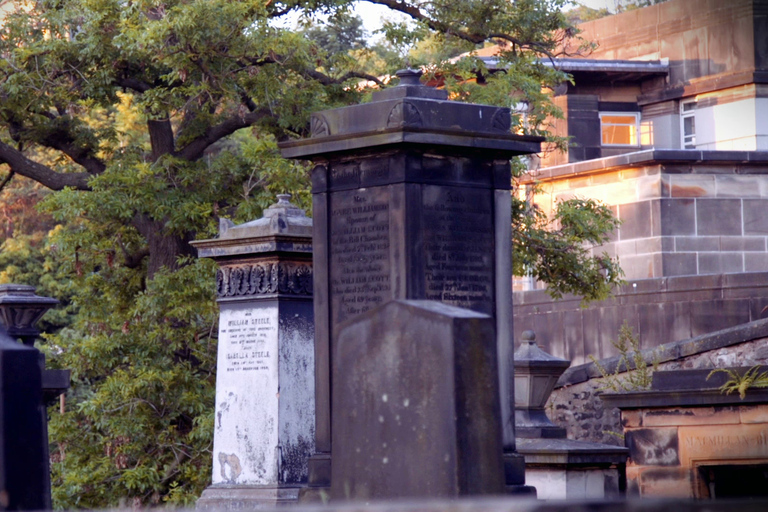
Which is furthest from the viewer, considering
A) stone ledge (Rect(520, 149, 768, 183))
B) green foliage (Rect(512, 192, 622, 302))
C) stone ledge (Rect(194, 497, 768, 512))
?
stone ledge (Rect(520, 149, 768, 183))

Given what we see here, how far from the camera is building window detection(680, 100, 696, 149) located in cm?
3203

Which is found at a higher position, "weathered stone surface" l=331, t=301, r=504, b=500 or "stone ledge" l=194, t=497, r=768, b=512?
"weathered stone surface" l=331, t=301, r=504, b=500

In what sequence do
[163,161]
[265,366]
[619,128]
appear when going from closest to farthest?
[265,366], [163,161], [619,128]

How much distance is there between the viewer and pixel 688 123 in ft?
106

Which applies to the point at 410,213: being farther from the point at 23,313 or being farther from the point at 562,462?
the point at 23,313

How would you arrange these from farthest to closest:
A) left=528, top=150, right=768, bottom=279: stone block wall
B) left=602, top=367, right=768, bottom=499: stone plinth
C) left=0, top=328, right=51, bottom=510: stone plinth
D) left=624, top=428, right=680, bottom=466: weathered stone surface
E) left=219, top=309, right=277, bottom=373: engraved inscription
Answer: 1. left=528, top=150, right=768, bottom=279: stone block wall
2. left=624, top=428, right=680, bottom=466: weathered stone surface
3. left=219, top=309, right=277, bottom=373: engraved inscription
4. left=602, top=367, right=768, bottom=499: stone plinth
5. left=0, top=328, right=51, bottom=510: stone plinth

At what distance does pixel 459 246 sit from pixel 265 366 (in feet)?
10.00

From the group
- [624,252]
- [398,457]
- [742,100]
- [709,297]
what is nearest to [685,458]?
[398,457]

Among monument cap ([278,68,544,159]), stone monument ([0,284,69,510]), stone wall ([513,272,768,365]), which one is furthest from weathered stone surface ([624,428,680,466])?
stone wall ([513,272,768,365])

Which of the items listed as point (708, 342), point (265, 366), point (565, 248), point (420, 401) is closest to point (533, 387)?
point (265, 366)

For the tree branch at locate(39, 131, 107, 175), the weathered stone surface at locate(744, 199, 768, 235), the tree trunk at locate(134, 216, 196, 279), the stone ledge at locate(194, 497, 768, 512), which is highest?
the tree branch at locate(39, 131, 107, 175)

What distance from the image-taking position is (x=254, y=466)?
1095 centimetres

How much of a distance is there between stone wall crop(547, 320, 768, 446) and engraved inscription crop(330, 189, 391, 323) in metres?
7.51

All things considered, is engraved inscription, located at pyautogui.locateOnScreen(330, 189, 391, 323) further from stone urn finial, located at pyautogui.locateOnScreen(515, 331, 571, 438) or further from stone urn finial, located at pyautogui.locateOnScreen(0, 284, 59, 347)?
stone urn finial, located at pyautogui.locateOnScreen(0, 284, 59, 347)
